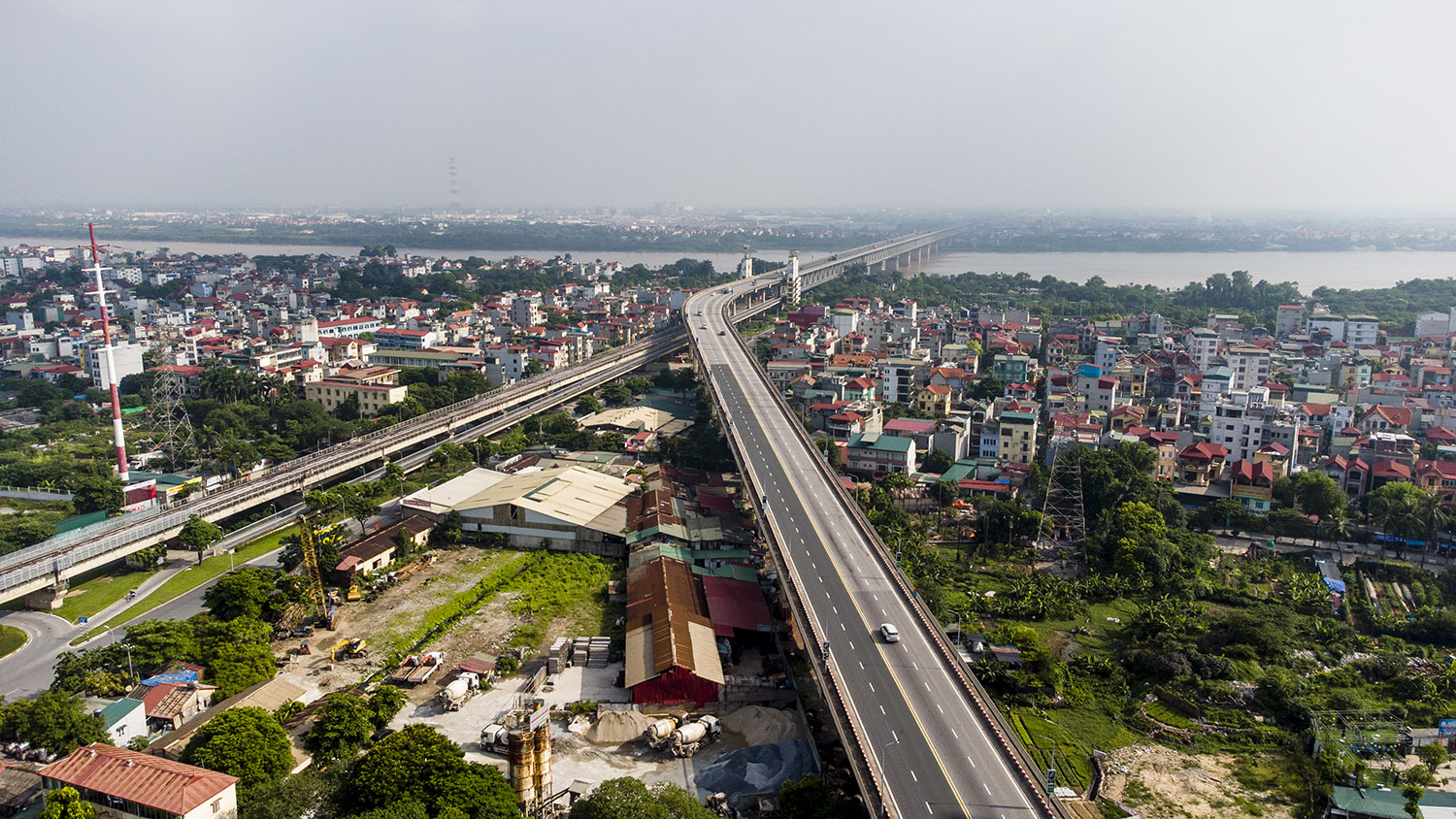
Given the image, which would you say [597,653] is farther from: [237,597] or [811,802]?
[237,597]

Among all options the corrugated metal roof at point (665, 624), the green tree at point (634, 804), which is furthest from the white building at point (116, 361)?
the green tree at point (634, 804)

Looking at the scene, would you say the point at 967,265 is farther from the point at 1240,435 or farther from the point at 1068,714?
the point at 1068,714

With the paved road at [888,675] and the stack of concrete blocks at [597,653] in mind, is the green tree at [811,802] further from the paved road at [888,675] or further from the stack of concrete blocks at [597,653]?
the stack of concrete blocks at [597,653]

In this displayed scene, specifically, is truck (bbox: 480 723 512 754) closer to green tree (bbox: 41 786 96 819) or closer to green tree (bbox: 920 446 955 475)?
green tree (bbox: 41 786 96 819)

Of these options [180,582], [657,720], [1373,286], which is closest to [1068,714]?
[657,720]

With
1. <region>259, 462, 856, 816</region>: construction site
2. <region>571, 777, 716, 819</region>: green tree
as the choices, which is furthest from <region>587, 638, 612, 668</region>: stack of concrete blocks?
<region>571, 777, 716, 819</region>: green tree

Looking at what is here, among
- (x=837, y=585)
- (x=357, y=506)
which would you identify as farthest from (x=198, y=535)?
(x=837, y=585)
